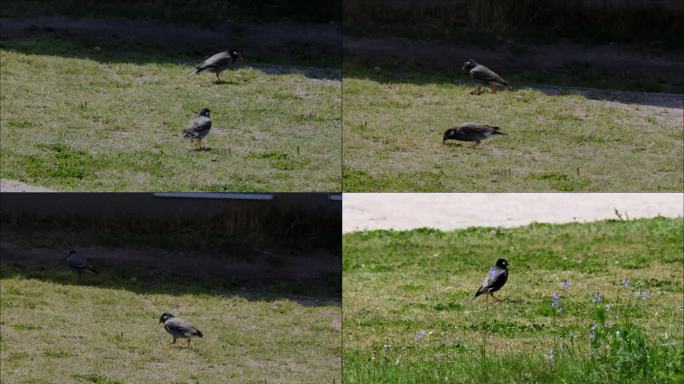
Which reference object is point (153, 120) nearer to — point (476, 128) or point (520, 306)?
point (476, 128)

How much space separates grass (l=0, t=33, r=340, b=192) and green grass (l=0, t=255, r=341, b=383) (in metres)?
0.78

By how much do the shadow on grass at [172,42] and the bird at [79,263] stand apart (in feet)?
12.4

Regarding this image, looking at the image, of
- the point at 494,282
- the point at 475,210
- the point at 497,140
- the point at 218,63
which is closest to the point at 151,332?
the point at 494,282

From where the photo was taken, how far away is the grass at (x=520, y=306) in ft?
19.8

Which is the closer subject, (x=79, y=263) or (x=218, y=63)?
(x=79, y=263)

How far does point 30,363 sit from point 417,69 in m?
4.61

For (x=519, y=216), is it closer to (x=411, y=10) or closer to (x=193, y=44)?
(x=411, y=10)

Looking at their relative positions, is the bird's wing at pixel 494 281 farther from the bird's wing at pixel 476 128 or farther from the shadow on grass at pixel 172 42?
the shadow on grass at pixel 172 42

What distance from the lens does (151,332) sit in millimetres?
7684

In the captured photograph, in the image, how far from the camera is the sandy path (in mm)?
10414

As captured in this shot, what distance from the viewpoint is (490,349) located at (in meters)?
6.73

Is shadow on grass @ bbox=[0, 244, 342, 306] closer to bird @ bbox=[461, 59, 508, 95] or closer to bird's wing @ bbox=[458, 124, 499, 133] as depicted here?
bird's wing @ bbox=[458, 124, 499, 133]

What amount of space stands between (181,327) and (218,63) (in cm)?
482

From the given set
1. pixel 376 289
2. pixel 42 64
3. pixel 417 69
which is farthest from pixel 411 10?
pixel 42 64
